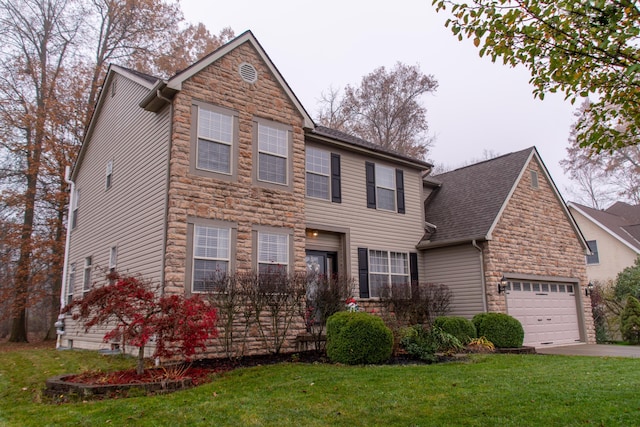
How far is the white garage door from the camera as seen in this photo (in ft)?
47.4

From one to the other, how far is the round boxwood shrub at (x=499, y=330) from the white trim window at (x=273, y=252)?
5.10m

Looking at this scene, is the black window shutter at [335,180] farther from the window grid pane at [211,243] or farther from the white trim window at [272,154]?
the window grid pane at [211,243]

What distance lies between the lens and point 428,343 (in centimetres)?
988

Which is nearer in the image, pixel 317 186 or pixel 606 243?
pixel 317 186

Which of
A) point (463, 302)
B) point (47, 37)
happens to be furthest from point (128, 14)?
point (463, 302)

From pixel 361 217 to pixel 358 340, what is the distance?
18.6 ft

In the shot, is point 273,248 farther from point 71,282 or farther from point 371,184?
point 71,282

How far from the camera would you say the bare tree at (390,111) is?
28.2 metres

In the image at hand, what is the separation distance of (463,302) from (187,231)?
27.4 ft

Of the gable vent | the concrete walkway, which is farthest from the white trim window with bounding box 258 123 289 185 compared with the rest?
the concrete walkway

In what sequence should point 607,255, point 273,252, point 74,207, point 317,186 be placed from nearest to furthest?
point 273,252 → point 317,186 → point 74,207 → point 607,255

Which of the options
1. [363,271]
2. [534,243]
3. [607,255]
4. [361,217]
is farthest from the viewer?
[607,255]

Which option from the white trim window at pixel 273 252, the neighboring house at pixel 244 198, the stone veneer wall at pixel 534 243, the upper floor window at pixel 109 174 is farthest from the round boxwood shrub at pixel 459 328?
the upper floor window at pixel 109 174

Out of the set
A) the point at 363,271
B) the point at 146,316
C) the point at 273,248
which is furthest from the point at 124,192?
the point at 363,271
